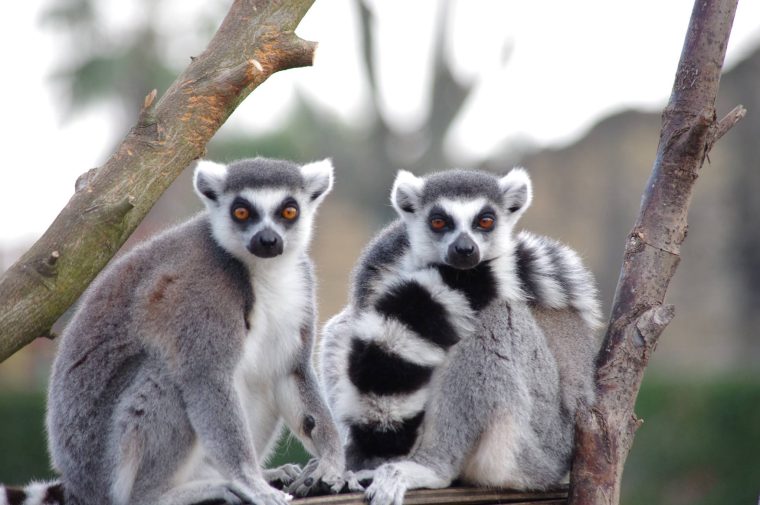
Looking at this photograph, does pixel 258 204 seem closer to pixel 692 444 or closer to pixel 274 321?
pixel 274 321

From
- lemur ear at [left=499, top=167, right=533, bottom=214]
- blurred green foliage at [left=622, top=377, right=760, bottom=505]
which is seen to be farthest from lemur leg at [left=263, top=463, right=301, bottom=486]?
blurred green foliage at [left=622, top=377, right=760, bottom=505]

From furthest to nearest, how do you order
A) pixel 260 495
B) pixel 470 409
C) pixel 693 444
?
1. pixel 693 444
2. pixel 470 409
3. pixel 260 495

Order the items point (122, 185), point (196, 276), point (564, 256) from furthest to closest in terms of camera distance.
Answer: point (564, 256) < point (196, 276) < point (122, 185)

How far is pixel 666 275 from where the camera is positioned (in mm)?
4000

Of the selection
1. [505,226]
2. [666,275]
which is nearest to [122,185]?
[505,226]

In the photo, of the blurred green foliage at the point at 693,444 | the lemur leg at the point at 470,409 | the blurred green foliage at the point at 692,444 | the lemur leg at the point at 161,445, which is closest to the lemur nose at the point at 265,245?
the lemur leg at the point at 161,445

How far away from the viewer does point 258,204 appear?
4.16 metres

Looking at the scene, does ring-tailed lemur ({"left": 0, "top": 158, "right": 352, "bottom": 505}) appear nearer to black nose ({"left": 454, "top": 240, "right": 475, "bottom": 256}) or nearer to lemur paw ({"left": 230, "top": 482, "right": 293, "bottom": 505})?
lemur paw ({"left": 230, "top": 482, "right": 293, "bottom": 505})

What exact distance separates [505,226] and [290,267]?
3.59 feet

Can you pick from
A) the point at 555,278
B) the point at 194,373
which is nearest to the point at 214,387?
the point at 194,373

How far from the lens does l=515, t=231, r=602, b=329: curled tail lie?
415 centimetres

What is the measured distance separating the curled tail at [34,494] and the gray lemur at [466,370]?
1231 millimetres

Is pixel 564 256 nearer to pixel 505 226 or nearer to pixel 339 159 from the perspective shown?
pixel 505 226

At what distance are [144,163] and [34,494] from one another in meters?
1.41
